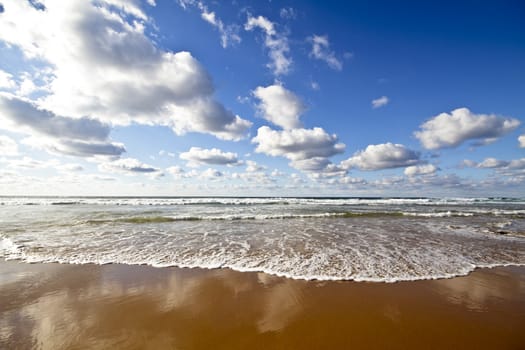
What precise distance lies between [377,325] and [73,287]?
19.5ft

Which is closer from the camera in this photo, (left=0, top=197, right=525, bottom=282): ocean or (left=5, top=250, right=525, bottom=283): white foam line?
(left=5, top=250, right=525, bottom=283): white foam line

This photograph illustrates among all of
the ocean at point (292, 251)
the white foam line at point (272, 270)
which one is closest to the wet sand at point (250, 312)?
the white foam line at point (272, 270)

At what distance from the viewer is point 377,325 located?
3.46 m

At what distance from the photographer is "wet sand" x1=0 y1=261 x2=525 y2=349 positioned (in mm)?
3131

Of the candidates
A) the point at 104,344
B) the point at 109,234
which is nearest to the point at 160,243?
the point at 109,234

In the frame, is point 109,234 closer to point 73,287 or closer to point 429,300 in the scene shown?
point 73,287

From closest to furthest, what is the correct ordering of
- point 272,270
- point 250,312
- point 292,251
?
point 250,312, point 272,270, point 292,251

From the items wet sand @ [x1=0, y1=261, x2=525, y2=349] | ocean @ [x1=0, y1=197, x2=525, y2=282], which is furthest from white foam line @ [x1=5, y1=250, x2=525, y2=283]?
wet sand @ [x1=0, y1=261, x2=525, y2=349]

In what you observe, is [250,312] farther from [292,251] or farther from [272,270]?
[292,251]

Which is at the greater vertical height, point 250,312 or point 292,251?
point 292,251

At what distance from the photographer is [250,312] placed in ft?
12.7

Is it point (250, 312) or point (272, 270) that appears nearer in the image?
point (250, 312)

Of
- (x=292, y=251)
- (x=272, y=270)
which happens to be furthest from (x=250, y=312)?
(x=292, y=251)

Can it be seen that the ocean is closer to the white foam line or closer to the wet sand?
the white foam line
